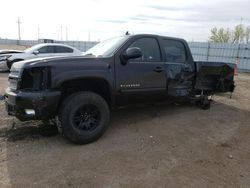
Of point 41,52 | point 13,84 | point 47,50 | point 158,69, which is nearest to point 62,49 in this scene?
point 47,50

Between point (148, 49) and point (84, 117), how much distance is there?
6.39 feet

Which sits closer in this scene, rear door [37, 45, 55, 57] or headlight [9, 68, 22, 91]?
headlight [9, 68, 22, 91]

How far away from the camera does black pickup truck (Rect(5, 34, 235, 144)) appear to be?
13.1 ft

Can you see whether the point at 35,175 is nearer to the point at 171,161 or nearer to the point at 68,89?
the point at 68,89

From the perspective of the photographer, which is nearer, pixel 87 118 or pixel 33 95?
pixel 33 95

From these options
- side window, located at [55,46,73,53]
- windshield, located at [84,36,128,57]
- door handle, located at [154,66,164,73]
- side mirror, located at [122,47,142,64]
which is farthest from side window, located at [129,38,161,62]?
side window, located at [55,46,73,53]

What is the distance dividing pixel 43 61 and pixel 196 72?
3.74 meters

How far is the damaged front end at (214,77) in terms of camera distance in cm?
649

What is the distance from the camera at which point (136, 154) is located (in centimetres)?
402

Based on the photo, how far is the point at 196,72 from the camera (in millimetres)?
6270

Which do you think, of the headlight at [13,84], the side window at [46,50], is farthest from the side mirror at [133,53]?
the side window at [46,50]

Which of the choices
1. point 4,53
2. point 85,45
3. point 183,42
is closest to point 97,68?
point 183,42

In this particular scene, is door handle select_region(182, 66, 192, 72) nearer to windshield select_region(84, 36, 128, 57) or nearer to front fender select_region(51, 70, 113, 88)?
windshield select_region(84, 36, 128, 57)

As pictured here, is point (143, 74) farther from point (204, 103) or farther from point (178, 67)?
point (204, 103)
